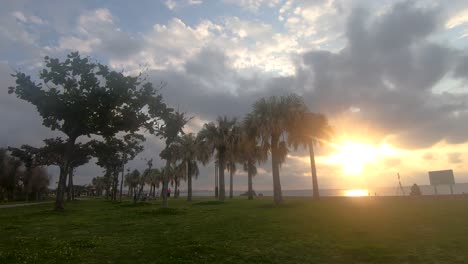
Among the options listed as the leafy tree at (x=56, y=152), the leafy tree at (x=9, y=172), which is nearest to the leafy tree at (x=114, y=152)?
the leafy tree at (x=56, y=152)

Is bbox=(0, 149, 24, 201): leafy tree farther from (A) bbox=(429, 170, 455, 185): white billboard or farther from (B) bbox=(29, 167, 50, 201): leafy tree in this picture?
(A) bbox=(429, 170, 455, 185): white billboard

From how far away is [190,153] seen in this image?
197 feet

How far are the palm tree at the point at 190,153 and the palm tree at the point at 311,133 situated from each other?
2018 centimetres

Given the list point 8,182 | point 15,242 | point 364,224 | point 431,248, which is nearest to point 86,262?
point 15,242

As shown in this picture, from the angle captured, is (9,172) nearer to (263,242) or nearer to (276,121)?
(276,121)

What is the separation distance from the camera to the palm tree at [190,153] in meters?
54.0

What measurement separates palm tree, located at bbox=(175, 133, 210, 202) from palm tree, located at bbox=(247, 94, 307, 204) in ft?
66.4

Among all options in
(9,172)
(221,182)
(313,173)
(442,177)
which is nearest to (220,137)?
(221,182)

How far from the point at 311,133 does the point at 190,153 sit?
3021cm

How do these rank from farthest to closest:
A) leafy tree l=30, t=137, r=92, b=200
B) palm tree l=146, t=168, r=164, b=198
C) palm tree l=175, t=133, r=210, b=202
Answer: palm tree l=146, t=168, r=164, b=198
leafy tree l=30, t=137, r=92, b=200
palm tree l=175, t=133, r=210, b=202

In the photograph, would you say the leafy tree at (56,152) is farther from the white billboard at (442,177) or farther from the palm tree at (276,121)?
the white billboard at (442,177)

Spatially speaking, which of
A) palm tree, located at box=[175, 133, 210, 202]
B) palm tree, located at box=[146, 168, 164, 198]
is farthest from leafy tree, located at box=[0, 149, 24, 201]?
palm tree, located at box=[175, 133, 210, 202]

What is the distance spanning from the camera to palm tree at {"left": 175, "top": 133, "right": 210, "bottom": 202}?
54.0 meters

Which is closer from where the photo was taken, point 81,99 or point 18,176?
point 81,99
